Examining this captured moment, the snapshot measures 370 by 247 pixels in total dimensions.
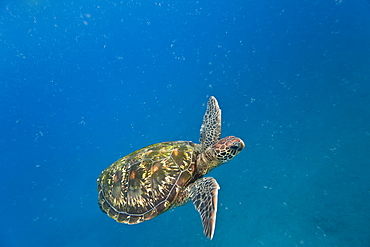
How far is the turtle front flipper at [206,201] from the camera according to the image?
82.7 inches

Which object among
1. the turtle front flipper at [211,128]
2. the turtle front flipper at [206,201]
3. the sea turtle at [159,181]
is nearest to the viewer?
the turtle front flipper at [206,201]

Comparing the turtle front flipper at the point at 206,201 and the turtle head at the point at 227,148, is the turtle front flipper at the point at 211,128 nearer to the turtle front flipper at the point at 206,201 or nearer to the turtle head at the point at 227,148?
the turtle head at the point at 227,148

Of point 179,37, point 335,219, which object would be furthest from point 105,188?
point 179,37

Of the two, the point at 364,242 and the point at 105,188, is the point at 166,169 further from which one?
the point at 364,242

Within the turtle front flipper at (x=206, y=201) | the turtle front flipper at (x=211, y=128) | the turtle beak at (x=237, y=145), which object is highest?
the turtle front flipper at (x=211, y=128)

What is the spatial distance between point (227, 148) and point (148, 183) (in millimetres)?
1225

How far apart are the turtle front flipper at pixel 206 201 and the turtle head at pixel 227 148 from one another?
15.5 inches

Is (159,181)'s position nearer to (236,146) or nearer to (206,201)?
(206,201)

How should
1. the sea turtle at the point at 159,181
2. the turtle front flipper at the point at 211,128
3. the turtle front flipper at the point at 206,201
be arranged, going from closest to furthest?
the turtle front flipper at the point at 206,201 → the sea turtle at the point at 159,181 → the turtle front flipper at the point at 211,128

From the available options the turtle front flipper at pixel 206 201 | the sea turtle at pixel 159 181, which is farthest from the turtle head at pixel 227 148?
the turtle front flipper at pixel 206 201

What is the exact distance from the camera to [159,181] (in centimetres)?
285

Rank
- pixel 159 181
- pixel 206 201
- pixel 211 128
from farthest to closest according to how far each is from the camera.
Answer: pixel 211 128, pixel 159 181, pixel 206 201

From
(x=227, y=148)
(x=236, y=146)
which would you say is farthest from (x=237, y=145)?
(x=227, y=148)

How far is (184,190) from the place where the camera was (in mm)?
2926
